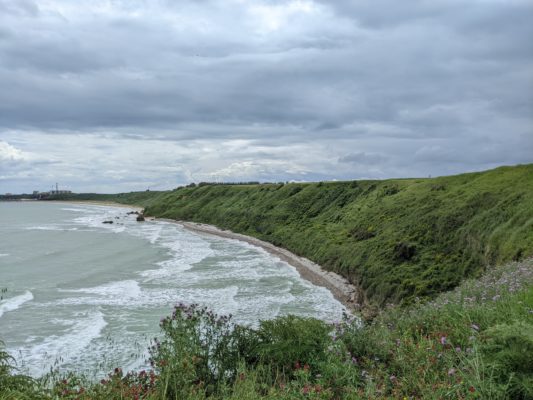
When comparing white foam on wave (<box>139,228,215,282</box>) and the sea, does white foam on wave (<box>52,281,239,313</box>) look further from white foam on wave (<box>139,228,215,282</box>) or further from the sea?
white foam on wave (<box>139,228,215,282</box>)

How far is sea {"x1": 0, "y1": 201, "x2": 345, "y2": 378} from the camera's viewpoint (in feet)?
57.6

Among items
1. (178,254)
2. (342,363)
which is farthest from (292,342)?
(178,254)

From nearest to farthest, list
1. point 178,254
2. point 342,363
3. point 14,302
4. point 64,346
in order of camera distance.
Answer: point 342,363 < point 64,346 < point 14,302 < point 178,254

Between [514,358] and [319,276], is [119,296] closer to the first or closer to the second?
[319,276]

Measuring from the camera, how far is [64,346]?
1802cm

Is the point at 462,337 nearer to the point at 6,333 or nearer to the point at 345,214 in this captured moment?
the point at 6,333

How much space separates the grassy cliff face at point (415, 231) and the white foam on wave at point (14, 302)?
20.9 m

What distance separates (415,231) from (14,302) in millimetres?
26547

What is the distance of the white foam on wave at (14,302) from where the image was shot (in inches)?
953

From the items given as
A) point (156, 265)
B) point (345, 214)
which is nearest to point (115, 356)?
point (156, 265)

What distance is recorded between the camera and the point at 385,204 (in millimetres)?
42500

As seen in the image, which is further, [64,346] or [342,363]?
[64,346]

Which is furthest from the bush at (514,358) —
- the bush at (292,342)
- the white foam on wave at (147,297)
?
the white foam on wave at (147,297)

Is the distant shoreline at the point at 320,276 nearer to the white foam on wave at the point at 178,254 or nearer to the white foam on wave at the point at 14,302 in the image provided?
the white foam on wave at the point at 178,254
